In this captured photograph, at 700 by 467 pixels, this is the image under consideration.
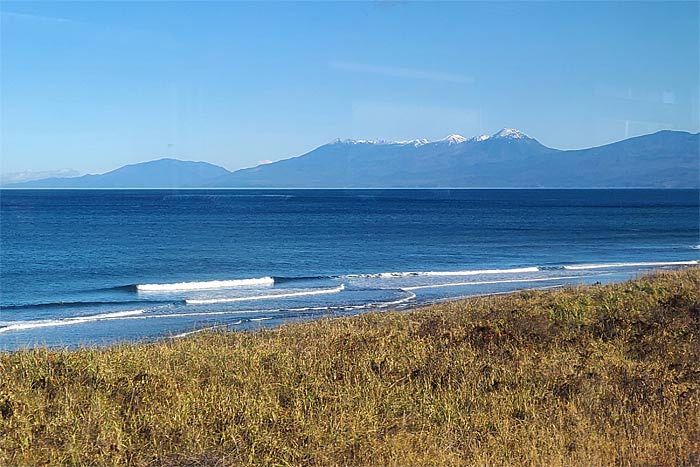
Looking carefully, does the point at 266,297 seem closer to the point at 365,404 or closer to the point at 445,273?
the point at 445,273

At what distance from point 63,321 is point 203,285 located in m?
9.69

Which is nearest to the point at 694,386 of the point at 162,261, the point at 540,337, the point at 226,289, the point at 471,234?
the point at 540,337

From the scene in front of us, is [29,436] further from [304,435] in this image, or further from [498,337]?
[498,337]

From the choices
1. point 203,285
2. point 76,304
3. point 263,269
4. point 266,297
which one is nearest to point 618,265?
point 263,269

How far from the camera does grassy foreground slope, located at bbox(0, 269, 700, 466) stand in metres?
6.57

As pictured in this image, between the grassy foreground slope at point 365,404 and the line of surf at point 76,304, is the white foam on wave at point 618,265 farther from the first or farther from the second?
the grassy foreground slope at point 365,404

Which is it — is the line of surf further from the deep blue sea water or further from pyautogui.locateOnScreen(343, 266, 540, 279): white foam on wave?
pyautogui.locateOnScreen(343, 266, 540, 279): white foam on wave

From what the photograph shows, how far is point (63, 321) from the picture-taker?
24.8m

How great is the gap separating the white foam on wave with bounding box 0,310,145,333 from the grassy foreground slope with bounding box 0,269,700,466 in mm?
15405

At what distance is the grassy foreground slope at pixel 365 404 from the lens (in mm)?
6570

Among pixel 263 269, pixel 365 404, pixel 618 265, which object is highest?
pixel 365 404

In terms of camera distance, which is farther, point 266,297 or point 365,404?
point 266,297

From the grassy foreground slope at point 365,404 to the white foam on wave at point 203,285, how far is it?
2309cm

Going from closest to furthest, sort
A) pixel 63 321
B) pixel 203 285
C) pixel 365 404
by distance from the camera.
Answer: pixel 365 404
pixel 63 321
pixel 203 285
